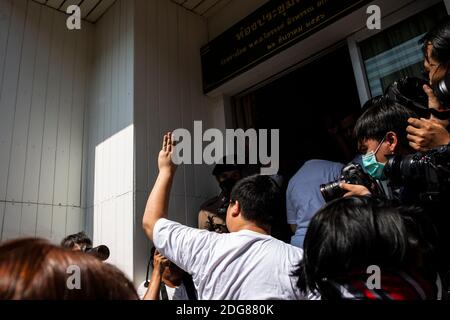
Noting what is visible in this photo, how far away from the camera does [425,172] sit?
1124 mm

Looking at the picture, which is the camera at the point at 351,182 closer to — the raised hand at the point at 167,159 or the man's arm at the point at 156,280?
the raised hand at the point at 167,159

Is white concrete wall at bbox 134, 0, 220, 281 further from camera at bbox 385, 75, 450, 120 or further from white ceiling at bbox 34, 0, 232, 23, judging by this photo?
camera at bbox 385, 75, 450, 120

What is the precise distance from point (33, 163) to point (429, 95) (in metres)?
2.78

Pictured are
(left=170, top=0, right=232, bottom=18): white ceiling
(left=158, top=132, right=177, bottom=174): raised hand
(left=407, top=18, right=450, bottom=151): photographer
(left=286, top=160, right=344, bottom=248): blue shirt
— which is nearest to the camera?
(left=407, top=18, right=450, bottom=151): photographer

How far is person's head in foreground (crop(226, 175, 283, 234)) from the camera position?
1416 mm

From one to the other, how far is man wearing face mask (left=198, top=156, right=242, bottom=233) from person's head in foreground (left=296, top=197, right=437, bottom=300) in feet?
5.75

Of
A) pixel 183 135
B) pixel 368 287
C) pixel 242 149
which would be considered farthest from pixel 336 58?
pixel 368 287

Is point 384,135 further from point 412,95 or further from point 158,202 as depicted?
point 158,202

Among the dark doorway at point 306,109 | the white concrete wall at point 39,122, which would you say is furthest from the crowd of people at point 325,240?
the dark doorway at point 306,109

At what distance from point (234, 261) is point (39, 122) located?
98.0 inches

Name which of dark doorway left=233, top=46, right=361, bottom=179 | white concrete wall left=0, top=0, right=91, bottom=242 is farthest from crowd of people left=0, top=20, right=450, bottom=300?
dark doorway left=233, top=46, right=361, bottom=179

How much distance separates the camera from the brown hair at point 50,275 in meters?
0.54

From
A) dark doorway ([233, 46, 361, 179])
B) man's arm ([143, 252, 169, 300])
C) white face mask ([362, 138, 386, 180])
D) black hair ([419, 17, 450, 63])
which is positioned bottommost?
man's arm ([143, 252, 169, 300])

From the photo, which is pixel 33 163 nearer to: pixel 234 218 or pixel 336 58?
pixel 234 218
